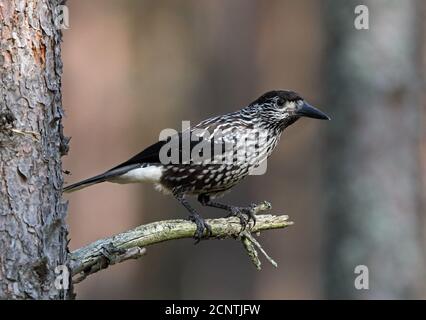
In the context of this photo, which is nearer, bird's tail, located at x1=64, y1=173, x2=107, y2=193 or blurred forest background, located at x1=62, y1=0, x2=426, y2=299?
bird's tail, located at x1=64, y1=173, x2=107, y2=193

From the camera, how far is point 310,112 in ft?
22.4

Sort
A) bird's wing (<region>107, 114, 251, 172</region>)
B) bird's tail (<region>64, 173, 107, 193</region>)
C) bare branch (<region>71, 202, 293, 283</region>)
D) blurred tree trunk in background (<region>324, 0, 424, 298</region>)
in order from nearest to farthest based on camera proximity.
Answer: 1. bare branch (<region>71, 202, 293, 283</region>)
2. bird's tail (<region>64, 173, 107, 193</region>)
3. bird's wing (<region>107, 114, 251, 172</region>)
4. blurred tree trunk in background (<region>324, 0, 424, 298</region>)

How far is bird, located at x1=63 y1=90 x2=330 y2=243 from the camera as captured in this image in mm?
6785

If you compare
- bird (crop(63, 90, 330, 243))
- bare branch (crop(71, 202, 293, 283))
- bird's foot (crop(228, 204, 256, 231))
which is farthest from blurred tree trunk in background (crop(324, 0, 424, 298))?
bare branch (crop(71, 202, 293, 283))

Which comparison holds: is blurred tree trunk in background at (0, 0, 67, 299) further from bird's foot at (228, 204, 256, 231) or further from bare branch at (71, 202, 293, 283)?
bird's foot at (228, 204, 256, 231)

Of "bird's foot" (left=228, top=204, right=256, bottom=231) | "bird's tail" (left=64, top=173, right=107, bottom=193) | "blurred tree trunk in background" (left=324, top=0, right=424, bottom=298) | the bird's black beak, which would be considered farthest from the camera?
"blurred tree trunk in background" (left=324, top=0, right=424, bottom=298)

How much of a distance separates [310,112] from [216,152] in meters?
0.86

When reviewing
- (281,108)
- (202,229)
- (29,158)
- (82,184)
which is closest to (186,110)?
(281,108)

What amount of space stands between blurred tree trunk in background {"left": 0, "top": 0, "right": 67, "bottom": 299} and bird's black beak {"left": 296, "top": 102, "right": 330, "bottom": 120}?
2624 mm

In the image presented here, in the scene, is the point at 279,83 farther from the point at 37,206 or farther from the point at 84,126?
the point at 37,206

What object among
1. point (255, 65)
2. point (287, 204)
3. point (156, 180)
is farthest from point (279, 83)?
point (156, 180)

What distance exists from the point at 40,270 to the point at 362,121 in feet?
15.9

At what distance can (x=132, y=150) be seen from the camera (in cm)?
1606

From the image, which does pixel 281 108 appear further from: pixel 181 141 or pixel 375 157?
pixel 375 157
